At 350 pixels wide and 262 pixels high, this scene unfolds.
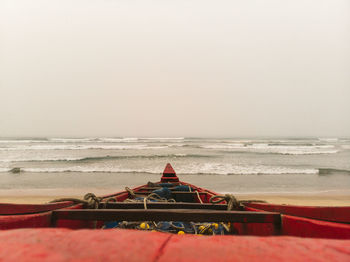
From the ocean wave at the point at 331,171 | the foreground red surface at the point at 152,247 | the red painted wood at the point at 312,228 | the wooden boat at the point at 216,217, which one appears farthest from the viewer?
the ocean wave at the point at 331,171

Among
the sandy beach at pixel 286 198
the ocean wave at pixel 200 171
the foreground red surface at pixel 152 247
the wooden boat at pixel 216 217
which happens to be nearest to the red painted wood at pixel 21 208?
the wooden boat at pixel 216 217

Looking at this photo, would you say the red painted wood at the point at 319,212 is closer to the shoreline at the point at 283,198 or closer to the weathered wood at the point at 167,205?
the weathered wood at the point at 167,205

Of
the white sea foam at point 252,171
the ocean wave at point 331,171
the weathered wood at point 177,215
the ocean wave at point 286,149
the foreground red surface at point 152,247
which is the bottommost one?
the ocean wave at point 331,171

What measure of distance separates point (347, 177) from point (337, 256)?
1406cm

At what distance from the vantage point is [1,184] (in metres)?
9.23

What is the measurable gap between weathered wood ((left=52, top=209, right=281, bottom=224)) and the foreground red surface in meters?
0.76

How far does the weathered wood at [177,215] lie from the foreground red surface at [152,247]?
2.50 feet

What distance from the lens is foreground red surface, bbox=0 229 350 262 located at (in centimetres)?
59

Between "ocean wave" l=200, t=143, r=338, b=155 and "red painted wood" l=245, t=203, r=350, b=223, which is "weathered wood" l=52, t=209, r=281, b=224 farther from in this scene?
"ocean wave" l=200, t=143, r=338, b=155

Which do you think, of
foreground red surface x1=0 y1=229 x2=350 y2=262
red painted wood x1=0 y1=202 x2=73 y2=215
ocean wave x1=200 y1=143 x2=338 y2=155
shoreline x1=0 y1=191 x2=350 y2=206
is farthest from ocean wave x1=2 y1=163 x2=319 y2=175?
foreground red surface x1=0 y1=229 x2=350 y2=262

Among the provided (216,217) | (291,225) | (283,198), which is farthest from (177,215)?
(283,198)

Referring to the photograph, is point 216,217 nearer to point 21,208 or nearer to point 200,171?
point 21,208

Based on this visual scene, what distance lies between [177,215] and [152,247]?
89cm

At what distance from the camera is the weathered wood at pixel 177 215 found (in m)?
1.50
